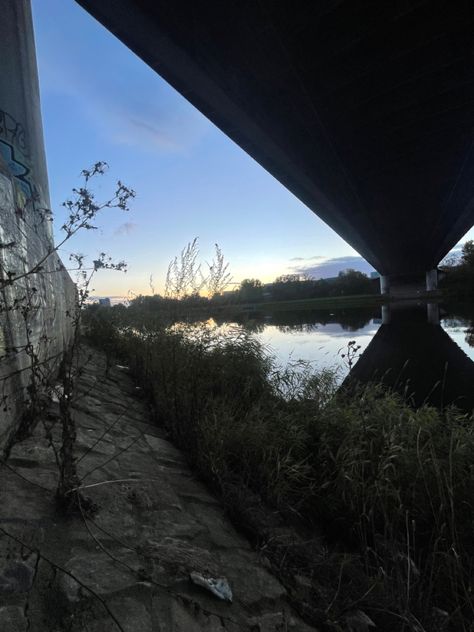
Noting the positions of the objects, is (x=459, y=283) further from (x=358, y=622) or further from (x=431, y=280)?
(x=358, y=622)

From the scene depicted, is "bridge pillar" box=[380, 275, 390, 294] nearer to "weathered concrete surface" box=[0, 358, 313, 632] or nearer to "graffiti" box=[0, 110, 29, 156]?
"graffiti" box=[0, 110, 29, 156]

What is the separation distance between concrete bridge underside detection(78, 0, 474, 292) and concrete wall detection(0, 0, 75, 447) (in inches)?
115

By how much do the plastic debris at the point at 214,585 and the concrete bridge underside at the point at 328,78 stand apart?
9118 millimetres

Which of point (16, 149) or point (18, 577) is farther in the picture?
point (16, 149)

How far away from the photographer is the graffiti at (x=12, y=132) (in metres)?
4.40

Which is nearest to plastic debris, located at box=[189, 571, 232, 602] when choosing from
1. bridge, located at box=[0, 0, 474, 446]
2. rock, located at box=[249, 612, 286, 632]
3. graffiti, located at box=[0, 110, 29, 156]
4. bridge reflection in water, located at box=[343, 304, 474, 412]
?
rock, located at box=[249, 612, 286, 632]

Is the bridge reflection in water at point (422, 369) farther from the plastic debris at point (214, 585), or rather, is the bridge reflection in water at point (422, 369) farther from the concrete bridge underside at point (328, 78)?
the concrete bridge underside at point (328, 78)

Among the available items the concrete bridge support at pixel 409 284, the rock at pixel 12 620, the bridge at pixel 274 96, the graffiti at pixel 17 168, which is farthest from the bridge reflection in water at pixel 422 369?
the concrete bridge support at pixel 409 284

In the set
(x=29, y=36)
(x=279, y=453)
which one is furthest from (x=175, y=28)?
(x=279, y=453)

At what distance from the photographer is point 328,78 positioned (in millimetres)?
10641

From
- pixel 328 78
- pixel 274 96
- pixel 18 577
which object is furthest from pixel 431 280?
pixel 18 577

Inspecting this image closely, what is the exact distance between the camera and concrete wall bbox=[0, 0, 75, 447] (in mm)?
2316

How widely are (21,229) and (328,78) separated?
1068cm

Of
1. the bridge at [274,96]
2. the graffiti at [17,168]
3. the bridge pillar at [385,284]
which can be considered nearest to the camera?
the bridge at [274,96]
